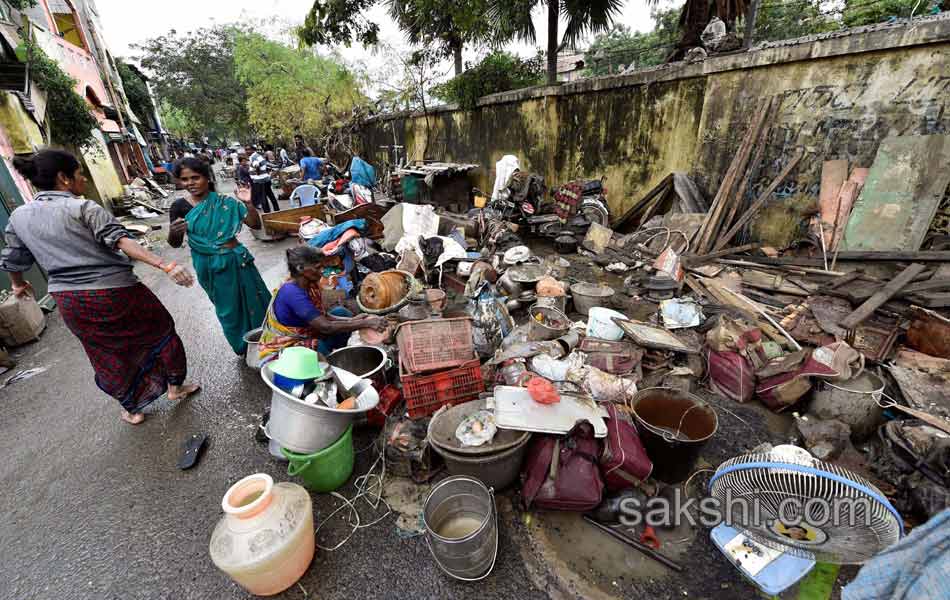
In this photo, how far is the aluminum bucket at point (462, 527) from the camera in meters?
1.96

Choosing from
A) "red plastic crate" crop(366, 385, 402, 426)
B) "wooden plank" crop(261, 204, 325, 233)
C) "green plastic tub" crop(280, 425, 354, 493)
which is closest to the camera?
"green plastic tub" crop(280, 425, 354, 493)

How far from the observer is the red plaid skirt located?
2.78 meters

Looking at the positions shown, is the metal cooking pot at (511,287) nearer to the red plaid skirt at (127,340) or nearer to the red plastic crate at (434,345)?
the red plastic crate at (434,345)

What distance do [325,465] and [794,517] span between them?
2.57m

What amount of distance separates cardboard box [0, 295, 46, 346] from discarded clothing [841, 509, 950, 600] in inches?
292

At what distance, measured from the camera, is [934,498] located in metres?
2.17

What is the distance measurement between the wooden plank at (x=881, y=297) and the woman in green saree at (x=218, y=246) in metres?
6.07

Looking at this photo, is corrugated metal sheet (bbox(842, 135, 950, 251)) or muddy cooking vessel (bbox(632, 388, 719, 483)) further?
corrugated metal sheet (bbox(842, 135, 950, 251))

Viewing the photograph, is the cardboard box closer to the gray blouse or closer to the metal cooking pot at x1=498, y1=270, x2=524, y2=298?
the gray blouse

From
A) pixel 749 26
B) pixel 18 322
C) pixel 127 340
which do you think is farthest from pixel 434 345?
pixel 749 26

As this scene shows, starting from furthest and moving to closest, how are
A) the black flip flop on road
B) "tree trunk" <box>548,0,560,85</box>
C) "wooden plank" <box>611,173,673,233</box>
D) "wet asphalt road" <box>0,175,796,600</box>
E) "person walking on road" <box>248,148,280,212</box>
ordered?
"person walking on road" <box>248,148,280,212</box> < "tree trunk" <box>548,0,560,85</box> < "wooden plank" <box>611,173,673,233</box> < the black flip flop on road < "wet asphalt road" <box>0,175,796,600</box>

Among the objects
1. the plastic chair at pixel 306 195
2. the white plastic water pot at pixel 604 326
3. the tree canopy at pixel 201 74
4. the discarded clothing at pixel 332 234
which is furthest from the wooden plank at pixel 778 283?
the tree canopy at pixel 201 74

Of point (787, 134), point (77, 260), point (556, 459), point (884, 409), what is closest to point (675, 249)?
point (787, 134)

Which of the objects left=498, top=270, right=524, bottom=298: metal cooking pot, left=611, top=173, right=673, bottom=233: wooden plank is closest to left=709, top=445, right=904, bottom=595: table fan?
left=498, top=270, right=524, bottom=298: metal cooking pot
